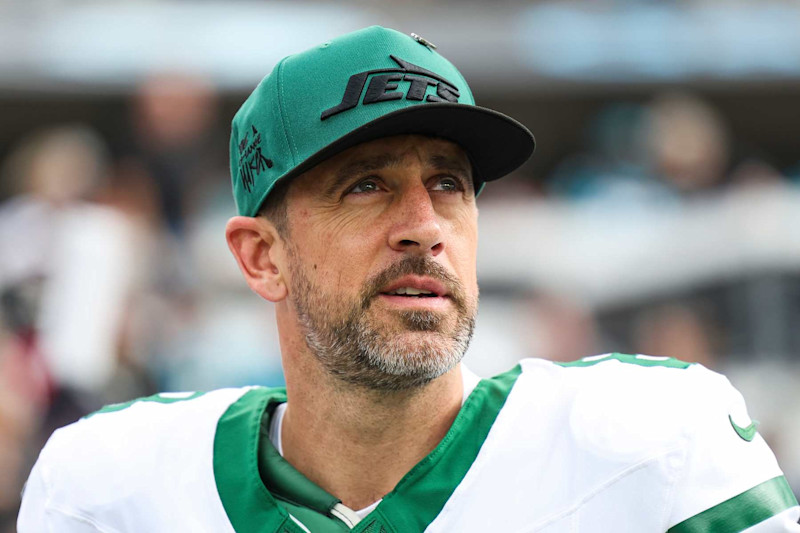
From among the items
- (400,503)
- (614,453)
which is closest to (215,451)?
(400,503)

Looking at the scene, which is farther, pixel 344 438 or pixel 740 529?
pixel 344 438

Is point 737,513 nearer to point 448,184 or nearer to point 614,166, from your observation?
point 448,184

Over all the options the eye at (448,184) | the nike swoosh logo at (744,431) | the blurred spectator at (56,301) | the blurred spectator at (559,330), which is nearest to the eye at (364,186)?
the eye at (448,184)

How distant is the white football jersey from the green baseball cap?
21.4 inches

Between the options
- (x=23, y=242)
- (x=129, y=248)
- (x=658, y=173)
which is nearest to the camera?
(x=23, y=242)

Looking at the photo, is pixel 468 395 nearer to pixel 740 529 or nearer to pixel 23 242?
pixel 740 529

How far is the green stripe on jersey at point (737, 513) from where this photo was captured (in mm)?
1814

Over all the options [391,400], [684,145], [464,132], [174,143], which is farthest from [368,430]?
[684,145]

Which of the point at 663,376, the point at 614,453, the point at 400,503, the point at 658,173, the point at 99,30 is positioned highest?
the point at 99,30

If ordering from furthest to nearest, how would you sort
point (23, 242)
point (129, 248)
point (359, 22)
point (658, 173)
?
point (359, 22), point (658, 173), point (129, 248), point (23, 242)

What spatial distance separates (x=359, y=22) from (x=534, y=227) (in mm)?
1927

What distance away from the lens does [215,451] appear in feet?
7.41

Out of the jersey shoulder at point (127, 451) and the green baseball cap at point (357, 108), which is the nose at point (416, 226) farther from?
the jersey shoulder at point (127, 451)

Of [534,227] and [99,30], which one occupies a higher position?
[99,30]
